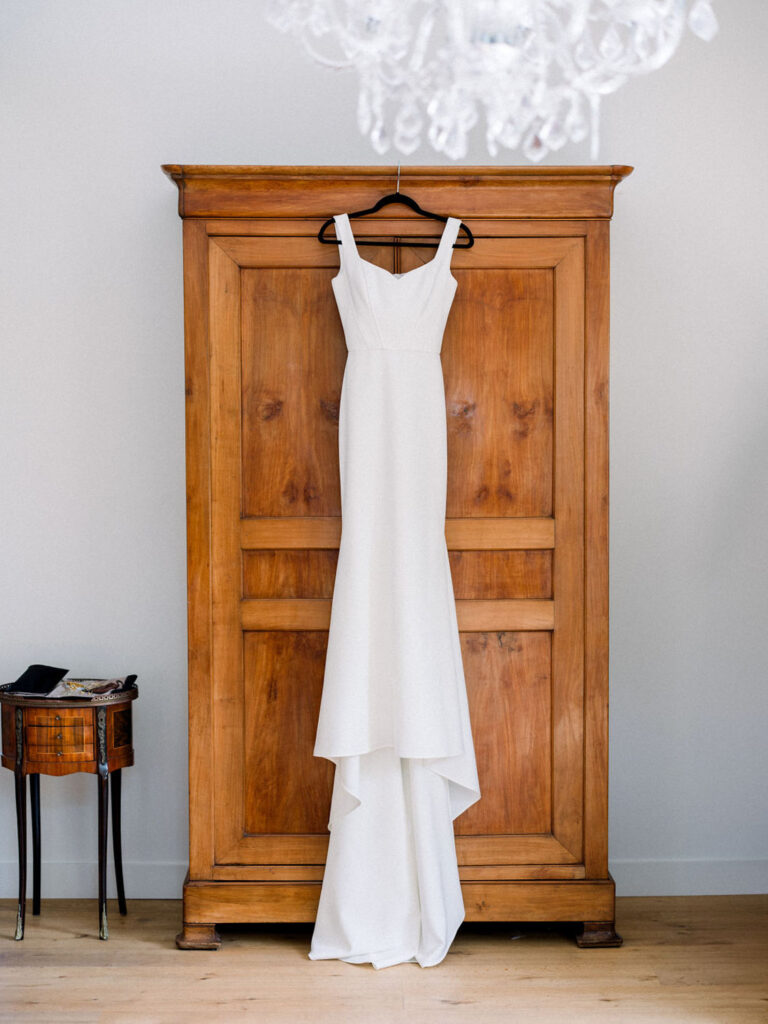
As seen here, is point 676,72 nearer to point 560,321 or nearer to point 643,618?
point 560,321

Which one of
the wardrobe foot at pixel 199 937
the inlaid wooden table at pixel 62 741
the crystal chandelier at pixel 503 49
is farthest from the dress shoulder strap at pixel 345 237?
the wardrobe foot at pixel 199 937

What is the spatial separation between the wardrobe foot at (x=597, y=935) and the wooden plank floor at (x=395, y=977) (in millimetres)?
22

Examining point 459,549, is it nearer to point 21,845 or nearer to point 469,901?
point 469,901

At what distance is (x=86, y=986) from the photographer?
226 cm

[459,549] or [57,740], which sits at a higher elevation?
[459,549]

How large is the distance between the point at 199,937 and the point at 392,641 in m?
0.93

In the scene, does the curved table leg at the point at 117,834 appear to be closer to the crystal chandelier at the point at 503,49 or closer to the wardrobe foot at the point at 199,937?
the wardrobe foot at the point at 199,937

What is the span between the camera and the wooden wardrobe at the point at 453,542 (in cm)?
238

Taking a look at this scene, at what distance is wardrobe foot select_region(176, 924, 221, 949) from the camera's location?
2422 millimetres

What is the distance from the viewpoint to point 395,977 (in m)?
2.27

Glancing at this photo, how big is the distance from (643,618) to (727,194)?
4.26 ft

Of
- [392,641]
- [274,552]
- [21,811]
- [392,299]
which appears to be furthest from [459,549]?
[21,811]

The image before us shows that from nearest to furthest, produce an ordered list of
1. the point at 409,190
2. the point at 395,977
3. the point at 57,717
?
the point at 395,977
the point at 409,190
the point at 57,717

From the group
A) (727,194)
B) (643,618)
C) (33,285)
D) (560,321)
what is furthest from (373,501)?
(727,194)
